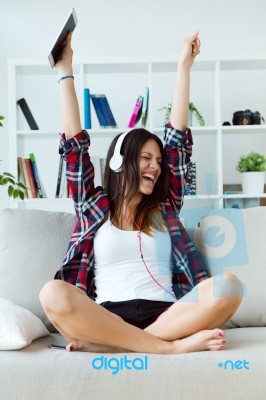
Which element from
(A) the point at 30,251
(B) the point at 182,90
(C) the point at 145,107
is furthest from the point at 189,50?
(C) the point at 145,107

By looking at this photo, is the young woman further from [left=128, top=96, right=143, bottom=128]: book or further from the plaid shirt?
[left=128, top=96, right=143, bottom=128]: book

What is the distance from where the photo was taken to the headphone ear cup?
2.44m

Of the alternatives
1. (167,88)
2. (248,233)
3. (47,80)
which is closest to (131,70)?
(167,88)

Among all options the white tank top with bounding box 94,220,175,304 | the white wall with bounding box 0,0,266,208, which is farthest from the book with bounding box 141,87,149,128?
the white tank top with bounding box 94,220,175,304

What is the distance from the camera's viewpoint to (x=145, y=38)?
444 cm

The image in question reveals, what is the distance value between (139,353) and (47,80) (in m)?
2.87

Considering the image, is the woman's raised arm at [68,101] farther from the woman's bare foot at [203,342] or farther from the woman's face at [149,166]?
the woman's bare foot at [203,342]

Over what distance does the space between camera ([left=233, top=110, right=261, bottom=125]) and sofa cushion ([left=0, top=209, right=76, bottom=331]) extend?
1.86 meters

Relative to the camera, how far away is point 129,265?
7.54 ft

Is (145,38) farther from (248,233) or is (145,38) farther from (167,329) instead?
(167,329)

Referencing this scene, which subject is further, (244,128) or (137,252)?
(244,128)

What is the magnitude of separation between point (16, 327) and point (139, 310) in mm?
413

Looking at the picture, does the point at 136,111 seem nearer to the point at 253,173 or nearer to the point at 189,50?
the point at 253,173

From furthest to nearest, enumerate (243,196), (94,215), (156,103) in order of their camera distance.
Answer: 1. (156,103)
2. (243,196)
3. (94,215)
